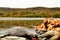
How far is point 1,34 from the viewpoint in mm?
3346

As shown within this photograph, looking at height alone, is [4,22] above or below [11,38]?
above

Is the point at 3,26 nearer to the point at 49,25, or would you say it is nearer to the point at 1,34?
the point at 1,34

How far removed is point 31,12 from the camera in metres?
3.41

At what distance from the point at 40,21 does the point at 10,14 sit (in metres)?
0.52

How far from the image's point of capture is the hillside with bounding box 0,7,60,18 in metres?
3.39

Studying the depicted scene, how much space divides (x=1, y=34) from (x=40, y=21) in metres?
0.70

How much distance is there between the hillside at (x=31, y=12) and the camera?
3387mm

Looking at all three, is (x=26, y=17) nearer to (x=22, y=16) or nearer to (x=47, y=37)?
(x=22, y=16)
